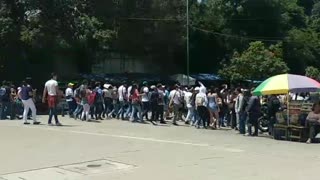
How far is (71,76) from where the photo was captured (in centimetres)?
4916

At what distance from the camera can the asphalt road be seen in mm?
10695

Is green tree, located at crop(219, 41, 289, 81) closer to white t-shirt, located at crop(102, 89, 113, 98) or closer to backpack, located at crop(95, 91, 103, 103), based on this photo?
white t-shirt, located at crop(102, 89, 113, 98)

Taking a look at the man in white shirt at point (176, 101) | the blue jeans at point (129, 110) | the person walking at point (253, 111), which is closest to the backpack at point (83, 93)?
the blue jeans at point (129, 110)

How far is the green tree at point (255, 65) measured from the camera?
5169 cm

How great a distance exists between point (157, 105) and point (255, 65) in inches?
1159

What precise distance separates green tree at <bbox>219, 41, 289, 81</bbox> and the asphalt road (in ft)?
110

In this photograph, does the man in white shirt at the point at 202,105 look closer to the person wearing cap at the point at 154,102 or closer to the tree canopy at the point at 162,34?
the person wearing cap at the point at 154,102

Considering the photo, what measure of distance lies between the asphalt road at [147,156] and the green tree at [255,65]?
3339 cm

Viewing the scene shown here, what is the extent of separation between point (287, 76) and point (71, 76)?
3303cm

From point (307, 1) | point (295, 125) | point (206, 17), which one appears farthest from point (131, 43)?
point (307, 1)

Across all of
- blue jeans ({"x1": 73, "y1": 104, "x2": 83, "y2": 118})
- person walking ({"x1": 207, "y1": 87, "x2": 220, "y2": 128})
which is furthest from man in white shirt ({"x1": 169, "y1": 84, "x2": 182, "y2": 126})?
blue jeans ({"x1": 73, "y1": 104, "x2": 83, "y2": 118})

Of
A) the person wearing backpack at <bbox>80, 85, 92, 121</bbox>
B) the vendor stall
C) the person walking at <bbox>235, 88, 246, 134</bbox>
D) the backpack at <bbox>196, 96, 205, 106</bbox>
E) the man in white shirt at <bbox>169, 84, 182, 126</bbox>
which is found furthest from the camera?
the person wearing backpack at <bbox>80, 85, 92, 121</bbox>

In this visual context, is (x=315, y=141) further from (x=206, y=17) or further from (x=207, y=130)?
(x=206, y=17)

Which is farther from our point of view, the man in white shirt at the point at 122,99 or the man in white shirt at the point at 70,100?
the man in white shirt at the point at 70,100
